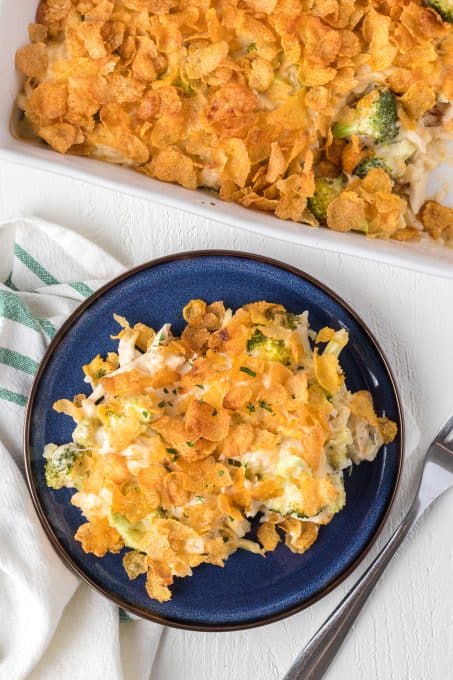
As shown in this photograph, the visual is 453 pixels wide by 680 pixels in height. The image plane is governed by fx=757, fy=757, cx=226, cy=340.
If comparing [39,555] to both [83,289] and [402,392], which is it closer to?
[83,289]

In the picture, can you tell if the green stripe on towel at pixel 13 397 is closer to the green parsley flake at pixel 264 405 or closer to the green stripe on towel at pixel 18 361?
the green stripe on towel at pixel 18 361

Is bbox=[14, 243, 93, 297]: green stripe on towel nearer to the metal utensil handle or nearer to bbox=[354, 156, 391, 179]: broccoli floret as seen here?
bbox=[354, 156, 391, 179]: broccoli floret

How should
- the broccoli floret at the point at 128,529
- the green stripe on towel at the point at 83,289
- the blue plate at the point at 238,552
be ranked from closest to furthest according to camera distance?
the broccoli floret at the point at 128,529
the blue plate at the point at 238,552
the green stripe on towel at the point at 83,289

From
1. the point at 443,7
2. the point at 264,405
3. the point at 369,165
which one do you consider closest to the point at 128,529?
the point at 264,405

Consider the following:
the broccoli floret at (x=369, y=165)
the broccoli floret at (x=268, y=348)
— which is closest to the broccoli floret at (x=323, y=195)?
the broccoli floret at (x=369, y=165)

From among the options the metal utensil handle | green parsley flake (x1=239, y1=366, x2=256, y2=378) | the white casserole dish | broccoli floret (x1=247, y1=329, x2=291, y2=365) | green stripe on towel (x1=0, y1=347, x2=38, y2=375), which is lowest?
the metal utensil handle

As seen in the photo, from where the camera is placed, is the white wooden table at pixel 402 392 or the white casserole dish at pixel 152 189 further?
the white wooden table at pixel 402 392

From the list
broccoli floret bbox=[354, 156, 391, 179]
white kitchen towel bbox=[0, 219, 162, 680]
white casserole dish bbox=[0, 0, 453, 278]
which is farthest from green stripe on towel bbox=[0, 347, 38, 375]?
broccoli floret bbox=[354, 156, 391, 179]
